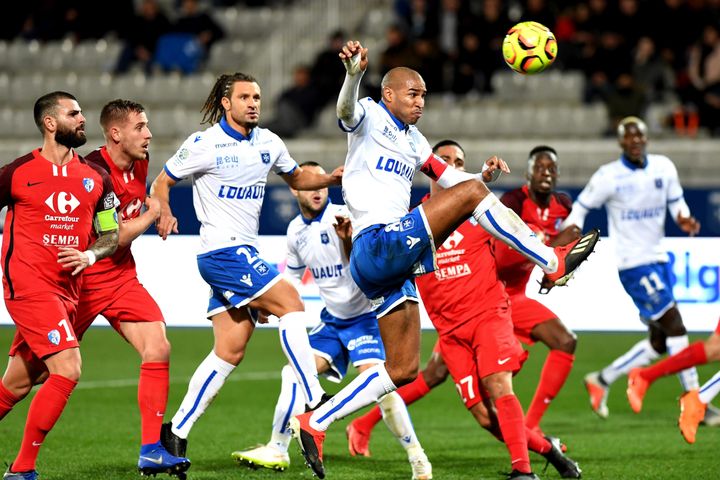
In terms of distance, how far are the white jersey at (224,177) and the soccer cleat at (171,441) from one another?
113 cm

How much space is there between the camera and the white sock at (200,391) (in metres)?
7.56

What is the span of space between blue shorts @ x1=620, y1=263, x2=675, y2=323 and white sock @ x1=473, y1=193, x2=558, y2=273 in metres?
4.55

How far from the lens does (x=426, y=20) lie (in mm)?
19656

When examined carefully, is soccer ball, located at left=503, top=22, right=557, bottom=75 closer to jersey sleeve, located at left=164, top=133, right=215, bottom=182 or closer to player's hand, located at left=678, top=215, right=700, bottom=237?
jersey sleeve, located at left=164, top=133, right=215, bottom=182

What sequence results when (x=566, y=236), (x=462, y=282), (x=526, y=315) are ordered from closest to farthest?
(x=462, y=282), (x=566, y=236), (x=526, y=315)

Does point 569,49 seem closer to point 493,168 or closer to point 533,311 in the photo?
point 533,311

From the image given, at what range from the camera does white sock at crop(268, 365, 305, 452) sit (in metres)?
8.01

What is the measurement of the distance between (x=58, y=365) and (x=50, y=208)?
873 mm

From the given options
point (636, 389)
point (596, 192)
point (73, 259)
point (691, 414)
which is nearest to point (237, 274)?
point (73, 259)

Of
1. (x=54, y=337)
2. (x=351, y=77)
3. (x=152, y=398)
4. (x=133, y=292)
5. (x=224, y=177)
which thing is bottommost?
(x=152, y=398)

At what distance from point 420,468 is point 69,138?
2858 mm

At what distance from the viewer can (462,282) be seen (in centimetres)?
783

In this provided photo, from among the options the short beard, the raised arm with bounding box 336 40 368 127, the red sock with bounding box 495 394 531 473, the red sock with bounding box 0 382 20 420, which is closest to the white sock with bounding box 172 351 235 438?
the red sock with bounding box 0 382 20 420

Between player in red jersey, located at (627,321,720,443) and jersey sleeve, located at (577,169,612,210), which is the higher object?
jersey sleeve, located at (577,169,612,210)
